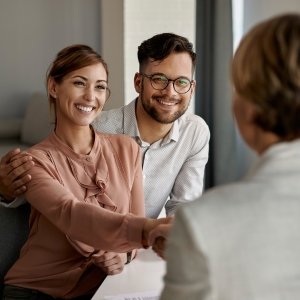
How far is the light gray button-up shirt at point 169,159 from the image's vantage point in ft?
7.10

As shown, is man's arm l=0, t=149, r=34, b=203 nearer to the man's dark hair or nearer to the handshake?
the handshake

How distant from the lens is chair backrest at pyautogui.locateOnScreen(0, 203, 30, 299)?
173 cm

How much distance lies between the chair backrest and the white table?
0.42 metres

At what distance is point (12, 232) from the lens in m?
1.77

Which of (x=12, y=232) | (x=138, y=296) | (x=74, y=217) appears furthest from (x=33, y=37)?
(x=138, y=296)

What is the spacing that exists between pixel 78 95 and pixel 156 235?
0.61 m

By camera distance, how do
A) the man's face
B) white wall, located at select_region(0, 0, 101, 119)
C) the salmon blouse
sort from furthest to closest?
1. white wall, located at select_region(0, 0, 101, 119)
2. the man's face
3. the salmon blouse

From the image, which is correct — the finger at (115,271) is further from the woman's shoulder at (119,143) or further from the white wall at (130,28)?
the white wall at (130,28)

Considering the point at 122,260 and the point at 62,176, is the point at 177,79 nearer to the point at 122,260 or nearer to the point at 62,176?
the point at 62,176

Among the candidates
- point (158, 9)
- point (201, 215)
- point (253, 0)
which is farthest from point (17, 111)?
point (201, 215)

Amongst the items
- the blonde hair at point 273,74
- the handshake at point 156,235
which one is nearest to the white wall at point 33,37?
the handshake at point 156,235

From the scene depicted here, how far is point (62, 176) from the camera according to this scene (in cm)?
164

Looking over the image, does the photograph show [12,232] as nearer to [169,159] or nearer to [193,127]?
[169,159]

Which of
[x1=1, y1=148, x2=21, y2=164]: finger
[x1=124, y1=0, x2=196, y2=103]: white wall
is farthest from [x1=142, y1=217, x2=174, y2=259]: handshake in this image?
[x1=124, y1=0, x2=196, y2=103]: white wall
